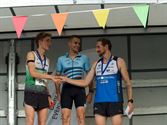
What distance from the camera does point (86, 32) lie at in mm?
7617

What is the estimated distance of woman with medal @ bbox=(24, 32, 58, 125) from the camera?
6.01 m

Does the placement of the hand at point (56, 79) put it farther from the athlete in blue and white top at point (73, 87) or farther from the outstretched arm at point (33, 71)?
the athlete in blue and white top at point (73, 87)

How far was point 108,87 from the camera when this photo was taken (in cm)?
608

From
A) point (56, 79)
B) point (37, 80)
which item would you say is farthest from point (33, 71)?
point (56, 79)

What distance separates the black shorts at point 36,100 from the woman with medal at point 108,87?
1.25 feet

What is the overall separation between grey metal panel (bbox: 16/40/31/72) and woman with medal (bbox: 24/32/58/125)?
1854 millimetres

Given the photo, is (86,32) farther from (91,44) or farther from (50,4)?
(50,4)

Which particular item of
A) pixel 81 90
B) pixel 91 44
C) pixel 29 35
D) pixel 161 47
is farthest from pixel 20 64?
pixel 161 47

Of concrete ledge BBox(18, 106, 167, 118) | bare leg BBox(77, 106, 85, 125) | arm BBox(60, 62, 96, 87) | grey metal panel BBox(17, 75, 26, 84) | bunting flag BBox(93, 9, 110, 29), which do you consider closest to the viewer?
bunting flag BBox(93, 9, 110, 29)

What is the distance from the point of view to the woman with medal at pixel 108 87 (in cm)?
605

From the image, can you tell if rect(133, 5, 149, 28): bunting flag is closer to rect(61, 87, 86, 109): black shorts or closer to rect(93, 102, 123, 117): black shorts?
rect(93, 102, 123, 117): black shorts

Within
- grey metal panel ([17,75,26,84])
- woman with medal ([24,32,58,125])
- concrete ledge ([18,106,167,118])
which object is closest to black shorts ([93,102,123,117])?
woman with medal ([24,32,58,125])

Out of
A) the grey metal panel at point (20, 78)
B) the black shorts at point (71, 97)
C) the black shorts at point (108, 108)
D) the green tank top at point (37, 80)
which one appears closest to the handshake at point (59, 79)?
the green tank top at point (37, 80)

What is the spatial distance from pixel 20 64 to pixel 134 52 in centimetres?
201
